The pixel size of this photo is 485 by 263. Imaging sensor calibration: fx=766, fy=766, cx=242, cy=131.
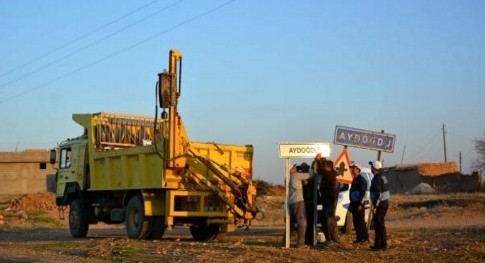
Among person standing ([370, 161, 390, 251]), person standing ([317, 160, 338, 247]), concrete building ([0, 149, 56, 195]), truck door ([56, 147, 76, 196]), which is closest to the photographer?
person standing ([370, 161, 390, 251])

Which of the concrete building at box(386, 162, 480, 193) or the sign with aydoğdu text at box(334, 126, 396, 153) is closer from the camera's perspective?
the sign with aydoğdu text at box(334, 126, 396, 153)

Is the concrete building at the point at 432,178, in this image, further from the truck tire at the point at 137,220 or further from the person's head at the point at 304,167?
the person's head at the point at 304,167

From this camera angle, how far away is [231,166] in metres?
19.9

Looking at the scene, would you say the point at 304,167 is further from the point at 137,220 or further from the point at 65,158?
the point at 65,158

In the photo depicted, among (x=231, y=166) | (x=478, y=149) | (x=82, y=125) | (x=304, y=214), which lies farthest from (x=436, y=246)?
(x=478, y=149)

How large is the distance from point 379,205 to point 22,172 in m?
42.0

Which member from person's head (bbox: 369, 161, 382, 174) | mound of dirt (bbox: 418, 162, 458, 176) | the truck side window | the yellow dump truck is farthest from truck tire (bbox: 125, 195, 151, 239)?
mound of dirt (bbox: 418, 162, 458, 176)

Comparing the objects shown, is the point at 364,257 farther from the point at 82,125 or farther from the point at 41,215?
the point at 41,215

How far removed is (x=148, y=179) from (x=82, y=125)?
4135mm

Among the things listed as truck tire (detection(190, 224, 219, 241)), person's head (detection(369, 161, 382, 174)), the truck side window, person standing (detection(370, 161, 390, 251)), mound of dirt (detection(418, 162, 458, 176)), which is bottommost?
truck tire (detection(190, 224, 219, 241))

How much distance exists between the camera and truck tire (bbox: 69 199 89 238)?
869 inches

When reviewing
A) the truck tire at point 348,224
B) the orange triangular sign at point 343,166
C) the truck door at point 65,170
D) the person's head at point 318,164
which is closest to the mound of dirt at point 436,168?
the truck tire at point 348,224

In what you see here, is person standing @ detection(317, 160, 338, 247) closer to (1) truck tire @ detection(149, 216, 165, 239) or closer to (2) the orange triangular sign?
(2) the orange triangular sign

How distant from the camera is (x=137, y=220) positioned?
1953 centimetres
